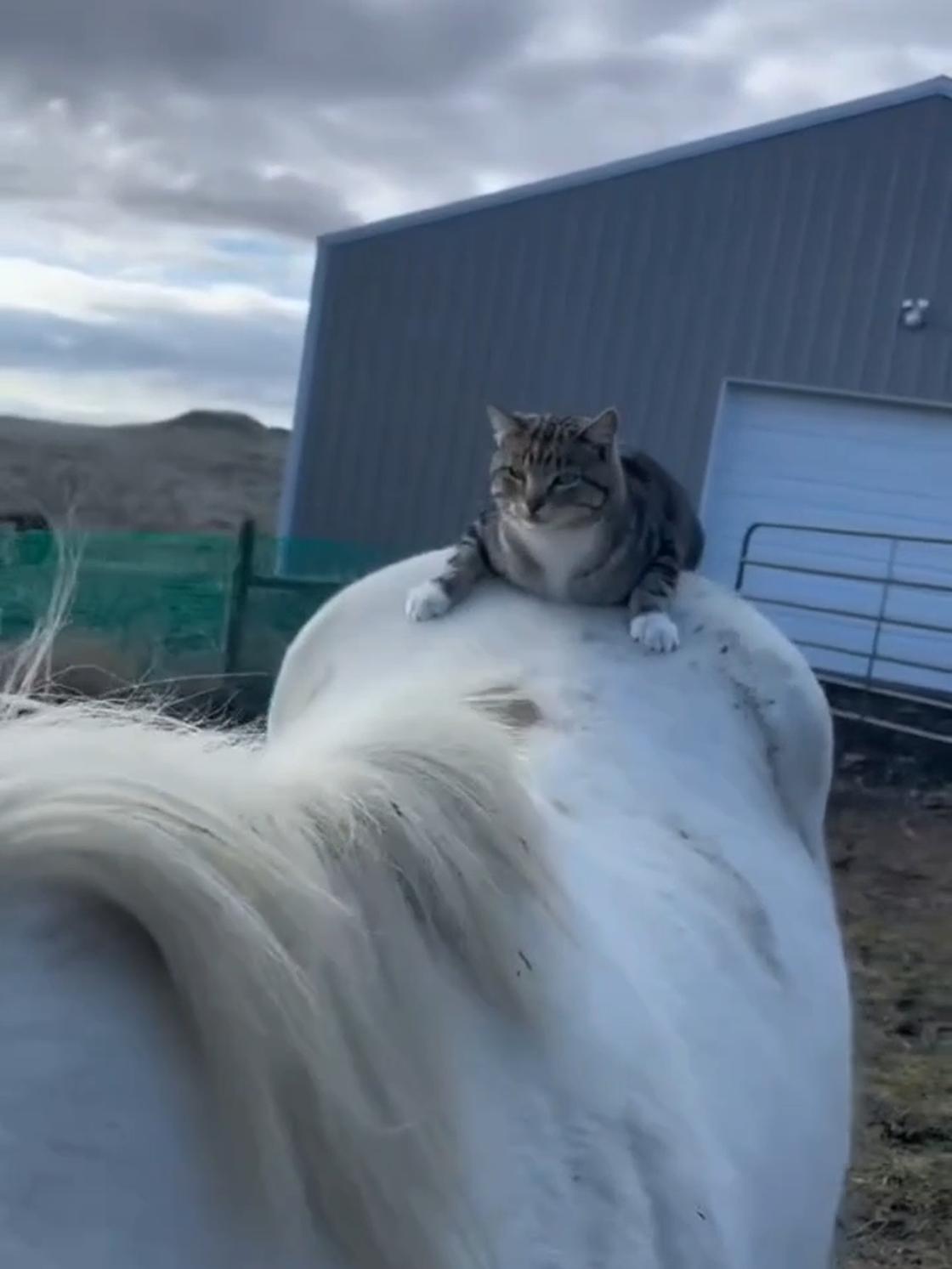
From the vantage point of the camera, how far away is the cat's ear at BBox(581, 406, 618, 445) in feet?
15.2

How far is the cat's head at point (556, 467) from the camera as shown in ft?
13.8

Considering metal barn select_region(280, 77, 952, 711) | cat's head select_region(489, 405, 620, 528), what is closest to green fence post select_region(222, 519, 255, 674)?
metal barn select_region(280, 77, 952, 711)

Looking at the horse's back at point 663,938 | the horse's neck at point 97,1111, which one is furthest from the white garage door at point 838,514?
the horse's neck at point 97,1111

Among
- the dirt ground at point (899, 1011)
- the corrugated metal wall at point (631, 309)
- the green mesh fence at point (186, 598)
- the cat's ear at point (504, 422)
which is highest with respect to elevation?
the corrugated metal wall at point (631, 309)

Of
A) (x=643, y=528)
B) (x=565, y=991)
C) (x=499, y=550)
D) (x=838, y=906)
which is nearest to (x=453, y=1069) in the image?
(x=565, y=991)

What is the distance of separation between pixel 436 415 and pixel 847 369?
3309 millimetres

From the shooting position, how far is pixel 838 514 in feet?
41.2

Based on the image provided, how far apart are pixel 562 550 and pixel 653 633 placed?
98 cm

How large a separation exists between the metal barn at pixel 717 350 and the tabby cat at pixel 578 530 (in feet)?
24.8

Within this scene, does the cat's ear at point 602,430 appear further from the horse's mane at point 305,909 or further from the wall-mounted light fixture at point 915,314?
the wall-mounted light fixture at point 915,314

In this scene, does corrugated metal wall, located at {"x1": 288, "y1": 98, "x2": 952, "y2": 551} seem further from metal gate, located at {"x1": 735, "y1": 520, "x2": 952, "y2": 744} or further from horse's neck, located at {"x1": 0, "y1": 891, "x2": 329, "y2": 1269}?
horse's neck, located at {"x1": 0, "y1": 891, "x2": 329, "y2": 1269}

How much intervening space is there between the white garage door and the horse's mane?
10.7 meters

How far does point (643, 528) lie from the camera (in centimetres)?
387

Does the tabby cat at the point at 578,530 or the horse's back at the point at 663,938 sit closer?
the horse's back at the point at 663,938
